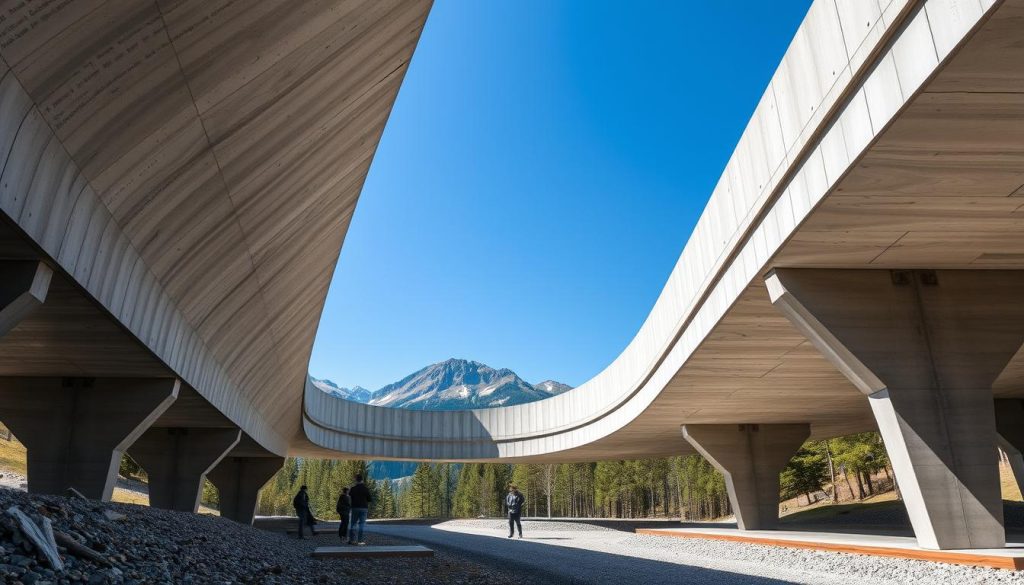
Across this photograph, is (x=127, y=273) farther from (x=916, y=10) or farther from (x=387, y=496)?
(x=387, y=496)

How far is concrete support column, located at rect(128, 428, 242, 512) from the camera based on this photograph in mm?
21734

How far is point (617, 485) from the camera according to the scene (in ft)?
252

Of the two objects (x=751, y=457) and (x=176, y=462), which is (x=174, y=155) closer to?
(x=176, y=462)

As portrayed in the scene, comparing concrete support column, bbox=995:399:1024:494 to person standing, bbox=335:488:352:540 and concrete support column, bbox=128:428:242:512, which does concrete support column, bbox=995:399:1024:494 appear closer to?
person standing, bbox=335:488:352:540

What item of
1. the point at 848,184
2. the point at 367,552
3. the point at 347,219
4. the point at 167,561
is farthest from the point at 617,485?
the point at 167,561

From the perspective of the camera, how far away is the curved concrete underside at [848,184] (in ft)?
21.5

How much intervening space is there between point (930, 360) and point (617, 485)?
6922 centimetres

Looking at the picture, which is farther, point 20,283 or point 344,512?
point 344,512

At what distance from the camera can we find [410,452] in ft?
132

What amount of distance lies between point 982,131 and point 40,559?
9450mm

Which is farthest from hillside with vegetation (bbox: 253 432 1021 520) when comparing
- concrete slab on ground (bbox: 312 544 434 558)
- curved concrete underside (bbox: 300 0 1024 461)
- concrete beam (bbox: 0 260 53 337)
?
concrete beam (bbox: 0 260 53 337)

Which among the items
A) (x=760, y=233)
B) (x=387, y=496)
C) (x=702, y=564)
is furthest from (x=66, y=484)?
(x=387, y=496)

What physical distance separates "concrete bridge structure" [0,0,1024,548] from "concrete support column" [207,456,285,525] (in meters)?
15.1

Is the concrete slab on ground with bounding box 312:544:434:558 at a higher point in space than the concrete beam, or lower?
lower
